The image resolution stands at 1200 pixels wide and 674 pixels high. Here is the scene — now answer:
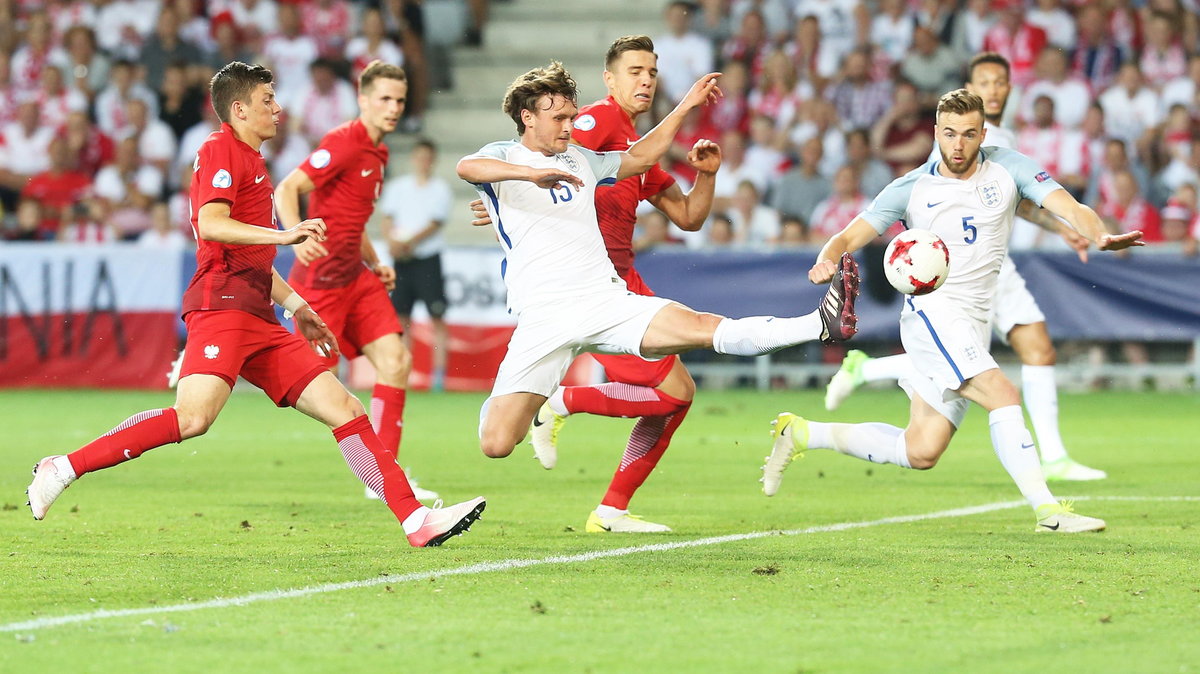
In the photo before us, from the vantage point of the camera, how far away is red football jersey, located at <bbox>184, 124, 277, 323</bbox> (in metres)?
7.28

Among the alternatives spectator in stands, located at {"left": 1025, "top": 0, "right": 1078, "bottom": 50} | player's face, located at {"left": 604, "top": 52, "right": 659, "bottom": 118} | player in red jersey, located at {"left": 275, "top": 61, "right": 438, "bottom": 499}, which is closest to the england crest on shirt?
player's face, located at {"left": 604, "top": 52, "right": 659, "bottom": 118}

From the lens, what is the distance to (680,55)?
2139 cm

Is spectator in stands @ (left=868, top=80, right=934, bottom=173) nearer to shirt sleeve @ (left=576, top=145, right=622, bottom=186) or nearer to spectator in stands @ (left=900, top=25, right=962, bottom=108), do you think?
spectator in stands @ (left=900, top=25, right=962, bottom=108)

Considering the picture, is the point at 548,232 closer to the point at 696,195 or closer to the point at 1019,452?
the point at 696,195

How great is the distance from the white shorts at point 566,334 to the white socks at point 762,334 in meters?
0.37

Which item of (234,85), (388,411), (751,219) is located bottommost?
(751,219)

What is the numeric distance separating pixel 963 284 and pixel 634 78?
1879 millimetres

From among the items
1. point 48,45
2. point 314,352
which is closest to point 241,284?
point 314,352

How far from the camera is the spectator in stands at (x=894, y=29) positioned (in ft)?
68.2

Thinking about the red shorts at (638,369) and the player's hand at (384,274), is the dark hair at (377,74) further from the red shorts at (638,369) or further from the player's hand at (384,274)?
the red shorts at (638,369)

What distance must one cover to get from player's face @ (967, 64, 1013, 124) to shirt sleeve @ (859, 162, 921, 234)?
6.51 ft

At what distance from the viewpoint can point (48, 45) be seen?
23266 millimetres

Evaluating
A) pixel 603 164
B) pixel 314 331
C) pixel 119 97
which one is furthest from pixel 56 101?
pixel 603 164

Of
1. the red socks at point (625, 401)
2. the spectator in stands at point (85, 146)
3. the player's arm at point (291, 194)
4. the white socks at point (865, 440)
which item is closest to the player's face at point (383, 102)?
the player's arm at point (291, 194)
